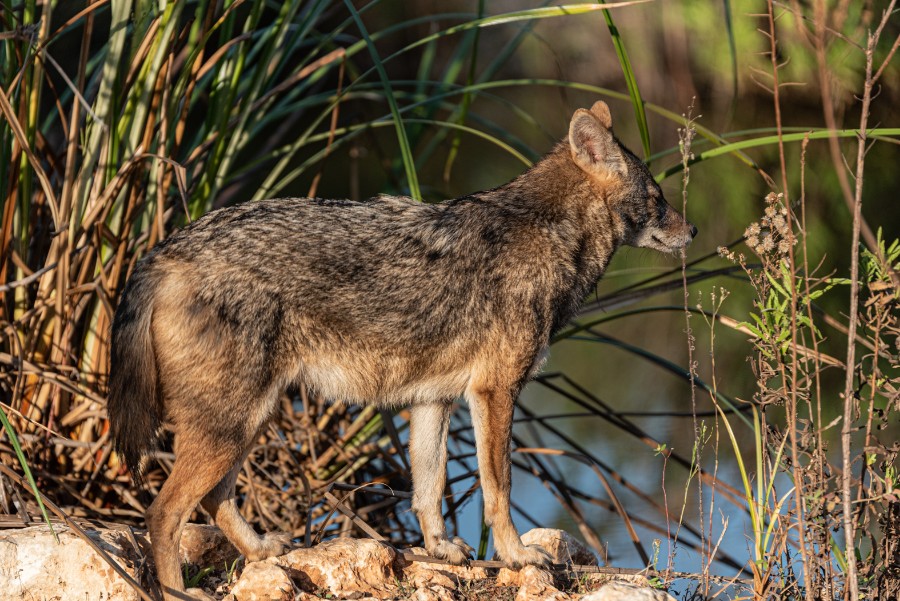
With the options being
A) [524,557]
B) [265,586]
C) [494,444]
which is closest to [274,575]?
[265,586]

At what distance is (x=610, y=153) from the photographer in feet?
16.7

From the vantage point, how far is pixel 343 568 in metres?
4.01

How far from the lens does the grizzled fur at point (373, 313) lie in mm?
4098

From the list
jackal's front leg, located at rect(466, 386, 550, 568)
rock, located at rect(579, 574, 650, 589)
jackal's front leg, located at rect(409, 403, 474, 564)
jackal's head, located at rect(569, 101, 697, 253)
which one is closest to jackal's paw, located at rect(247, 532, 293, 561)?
jackal's front leg, located at rect(409, 403, 474, 564)

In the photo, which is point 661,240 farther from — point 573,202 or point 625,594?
point 625,594

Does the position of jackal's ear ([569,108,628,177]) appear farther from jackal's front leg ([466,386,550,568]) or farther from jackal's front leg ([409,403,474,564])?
jackal's front leg ([409,403,474,564])

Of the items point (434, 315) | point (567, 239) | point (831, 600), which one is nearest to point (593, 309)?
point (567, 239)

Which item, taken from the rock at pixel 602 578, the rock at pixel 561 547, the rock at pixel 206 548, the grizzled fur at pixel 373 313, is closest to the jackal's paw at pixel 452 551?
the grizzled fur at pixel 373 313

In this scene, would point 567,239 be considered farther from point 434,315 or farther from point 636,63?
point 636,63

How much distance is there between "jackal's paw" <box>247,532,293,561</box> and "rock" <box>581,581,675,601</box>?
4.31 ft

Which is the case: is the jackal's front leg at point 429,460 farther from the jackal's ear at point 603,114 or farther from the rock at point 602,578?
the jackal's ear at point 603,114

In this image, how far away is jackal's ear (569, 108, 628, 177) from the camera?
5.02 metres

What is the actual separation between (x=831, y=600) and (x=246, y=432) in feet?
7.38

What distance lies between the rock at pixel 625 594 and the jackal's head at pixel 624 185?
1982 millimetres
